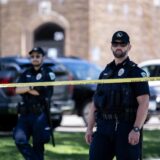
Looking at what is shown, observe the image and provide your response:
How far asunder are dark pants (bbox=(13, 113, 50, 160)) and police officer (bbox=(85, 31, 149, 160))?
70.7 inches

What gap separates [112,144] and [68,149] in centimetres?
447

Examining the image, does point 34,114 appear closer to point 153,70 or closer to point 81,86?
point 81,86

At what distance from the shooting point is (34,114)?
7.84 metres

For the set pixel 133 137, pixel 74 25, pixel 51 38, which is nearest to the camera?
pixel 133 137

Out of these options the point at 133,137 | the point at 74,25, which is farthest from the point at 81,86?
the point at 74,25

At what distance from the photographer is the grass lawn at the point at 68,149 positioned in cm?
956

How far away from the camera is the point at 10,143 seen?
10.9m

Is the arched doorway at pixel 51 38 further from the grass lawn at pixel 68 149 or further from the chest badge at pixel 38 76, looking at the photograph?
the chest badge at pixel 38 76

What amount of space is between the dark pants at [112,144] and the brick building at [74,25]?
23184mm

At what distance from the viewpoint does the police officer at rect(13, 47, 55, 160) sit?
7656mm

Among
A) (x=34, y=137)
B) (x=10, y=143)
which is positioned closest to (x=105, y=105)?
(x=34, y=137)

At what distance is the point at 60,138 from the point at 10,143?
1.20 m

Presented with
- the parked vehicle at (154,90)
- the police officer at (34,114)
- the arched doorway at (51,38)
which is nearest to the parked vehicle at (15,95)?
the parked vehicle at (154,90)

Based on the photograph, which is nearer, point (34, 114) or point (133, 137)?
point (133, 137)
